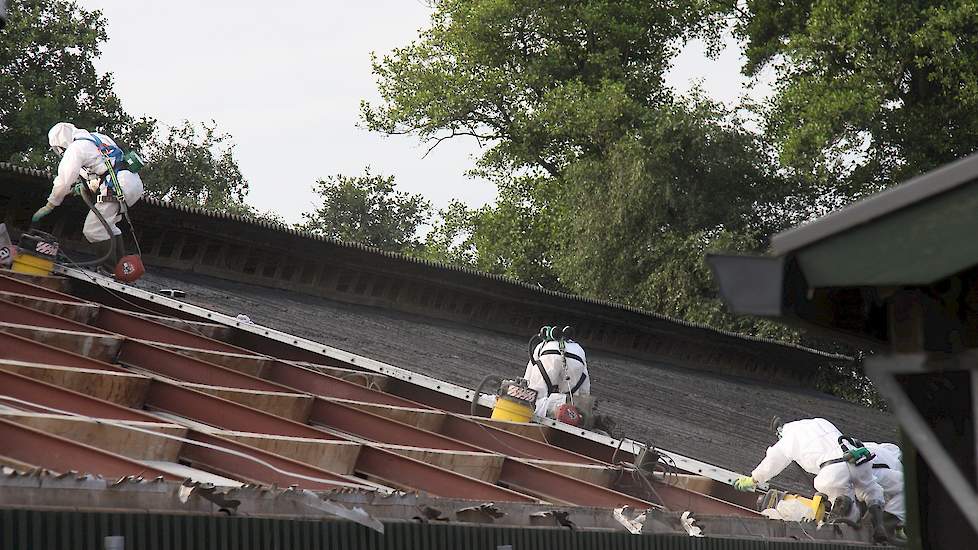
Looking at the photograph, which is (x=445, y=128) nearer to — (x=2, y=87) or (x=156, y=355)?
(x=2, y=87)

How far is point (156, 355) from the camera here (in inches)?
427

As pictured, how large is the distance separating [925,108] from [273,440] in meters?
30.8

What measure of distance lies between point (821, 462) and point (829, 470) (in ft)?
0.64

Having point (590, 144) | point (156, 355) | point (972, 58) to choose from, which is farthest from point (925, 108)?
point (156, 355)

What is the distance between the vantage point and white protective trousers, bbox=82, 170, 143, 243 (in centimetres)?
1496

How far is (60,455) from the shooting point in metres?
6.68

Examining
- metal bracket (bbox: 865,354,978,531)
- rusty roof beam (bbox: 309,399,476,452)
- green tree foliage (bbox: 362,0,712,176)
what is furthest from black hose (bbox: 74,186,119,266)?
green tree foliage (bbox: 362,0,712,176)

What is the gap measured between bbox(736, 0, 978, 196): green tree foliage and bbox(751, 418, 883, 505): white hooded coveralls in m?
22.2

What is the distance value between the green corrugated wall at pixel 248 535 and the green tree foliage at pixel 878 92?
88.7 feet

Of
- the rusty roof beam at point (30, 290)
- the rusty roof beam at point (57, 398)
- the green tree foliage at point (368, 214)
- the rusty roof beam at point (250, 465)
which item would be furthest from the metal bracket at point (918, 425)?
the green tree foliage at point (368, 214)

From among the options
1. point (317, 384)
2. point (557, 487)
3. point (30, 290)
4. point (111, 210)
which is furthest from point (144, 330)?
point (557, 487)

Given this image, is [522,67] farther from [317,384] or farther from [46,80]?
[317,384]

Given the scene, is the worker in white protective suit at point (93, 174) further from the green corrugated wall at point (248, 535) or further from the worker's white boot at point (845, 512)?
the green corrugated wall at point (248, 535)

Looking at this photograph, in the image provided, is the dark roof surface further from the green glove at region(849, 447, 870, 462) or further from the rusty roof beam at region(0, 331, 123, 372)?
the rusty roof beam at region(0, 331, 123, 372)
